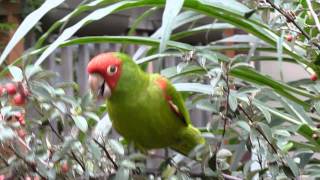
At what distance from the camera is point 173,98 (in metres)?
1.13

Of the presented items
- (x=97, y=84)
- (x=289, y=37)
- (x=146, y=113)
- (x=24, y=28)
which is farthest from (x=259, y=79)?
(x=24, y=28)

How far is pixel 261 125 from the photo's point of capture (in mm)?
871

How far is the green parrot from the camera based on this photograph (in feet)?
3.45

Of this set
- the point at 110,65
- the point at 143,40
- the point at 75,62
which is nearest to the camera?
the point at 110,65

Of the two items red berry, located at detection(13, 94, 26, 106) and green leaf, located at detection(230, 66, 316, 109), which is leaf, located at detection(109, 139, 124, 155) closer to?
red berry, located at detection(13, 94, 26, 106)

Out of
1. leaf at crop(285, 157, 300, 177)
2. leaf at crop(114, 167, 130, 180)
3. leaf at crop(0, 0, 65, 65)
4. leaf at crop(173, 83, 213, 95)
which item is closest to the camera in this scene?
leaf at crop(114, 167, 130, 180)

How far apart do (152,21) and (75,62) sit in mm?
417

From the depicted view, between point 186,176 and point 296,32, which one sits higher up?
point 296,32

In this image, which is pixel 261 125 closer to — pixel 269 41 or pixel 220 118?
pixel 220 118

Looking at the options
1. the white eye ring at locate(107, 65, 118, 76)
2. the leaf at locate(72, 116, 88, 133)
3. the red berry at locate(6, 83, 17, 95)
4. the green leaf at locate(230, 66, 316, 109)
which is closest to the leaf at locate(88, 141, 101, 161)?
the leaf at locate(72, 116, 88, 133)

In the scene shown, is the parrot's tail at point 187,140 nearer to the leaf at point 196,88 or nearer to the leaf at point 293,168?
the leaf at point 196,88

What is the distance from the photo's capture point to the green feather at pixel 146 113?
3.51 ft

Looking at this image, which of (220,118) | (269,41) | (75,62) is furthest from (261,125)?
(75,62)

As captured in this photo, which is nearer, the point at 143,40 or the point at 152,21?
the point at 143,40
